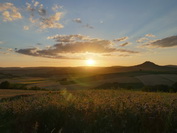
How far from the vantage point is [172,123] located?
383 cm

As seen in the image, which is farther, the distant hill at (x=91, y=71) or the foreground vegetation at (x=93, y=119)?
the distant hill at (x=91, y=71)

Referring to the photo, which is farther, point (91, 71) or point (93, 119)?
point (91, 71)

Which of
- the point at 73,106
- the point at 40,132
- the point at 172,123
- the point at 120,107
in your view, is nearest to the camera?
the point at 172,123

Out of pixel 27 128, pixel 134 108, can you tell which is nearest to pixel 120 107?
pixel 134 108

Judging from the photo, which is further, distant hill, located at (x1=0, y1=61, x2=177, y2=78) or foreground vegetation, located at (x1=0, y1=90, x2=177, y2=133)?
distant hill, located at (x1=0, y1=61, x2=177, y2=78)

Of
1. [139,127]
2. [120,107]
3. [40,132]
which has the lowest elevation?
[40,132]

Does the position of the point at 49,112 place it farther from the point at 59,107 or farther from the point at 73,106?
the point at 73,106

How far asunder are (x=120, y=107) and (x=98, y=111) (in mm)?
657

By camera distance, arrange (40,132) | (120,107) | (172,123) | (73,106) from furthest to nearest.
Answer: (73,106), (120,107), (40,132), (172,123)

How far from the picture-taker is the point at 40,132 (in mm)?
4102

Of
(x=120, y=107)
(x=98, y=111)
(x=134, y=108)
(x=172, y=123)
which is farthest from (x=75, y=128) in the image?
(x=172, y=123)

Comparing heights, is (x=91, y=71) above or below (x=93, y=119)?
below

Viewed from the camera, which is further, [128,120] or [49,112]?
[49,112]

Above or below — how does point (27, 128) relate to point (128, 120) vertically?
below
